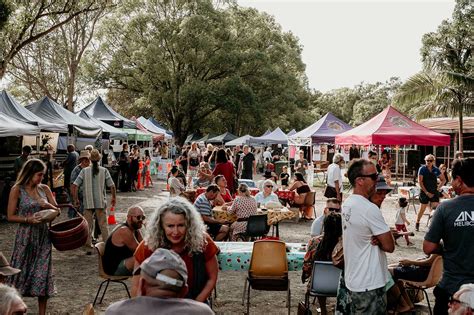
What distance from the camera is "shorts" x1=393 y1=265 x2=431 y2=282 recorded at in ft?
18.8

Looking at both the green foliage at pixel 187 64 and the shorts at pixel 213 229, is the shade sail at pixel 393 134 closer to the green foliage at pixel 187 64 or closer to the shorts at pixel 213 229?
the shorts at pixel 213 229

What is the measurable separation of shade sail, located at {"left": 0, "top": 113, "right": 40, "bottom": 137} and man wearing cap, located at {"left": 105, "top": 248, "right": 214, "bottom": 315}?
1070 centimetres

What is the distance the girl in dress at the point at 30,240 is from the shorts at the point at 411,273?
3490 millimetres

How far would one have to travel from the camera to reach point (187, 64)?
39.3 meters

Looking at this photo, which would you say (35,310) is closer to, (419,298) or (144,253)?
(144,253)

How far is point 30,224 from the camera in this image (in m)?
5.52

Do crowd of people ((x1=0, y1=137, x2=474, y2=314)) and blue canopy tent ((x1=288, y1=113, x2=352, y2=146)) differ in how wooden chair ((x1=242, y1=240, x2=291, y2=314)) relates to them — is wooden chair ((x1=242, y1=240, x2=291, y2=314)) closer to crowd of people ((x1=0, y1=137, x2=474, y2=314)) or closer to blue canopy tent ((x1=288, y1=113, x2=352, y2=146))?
crowd of people ((x1=0, y1=137, x2=474, y2=314))

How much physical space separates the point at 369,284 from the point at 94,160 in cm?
612

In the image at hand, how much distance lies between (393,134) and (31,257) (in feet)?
45.5

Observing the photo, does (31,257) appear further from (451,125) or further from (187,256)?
(451,125)

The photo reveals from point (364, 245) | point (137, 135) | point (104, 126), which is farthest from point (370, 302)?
point (137, 135)

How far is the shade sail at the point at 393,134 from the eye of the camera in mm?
17406

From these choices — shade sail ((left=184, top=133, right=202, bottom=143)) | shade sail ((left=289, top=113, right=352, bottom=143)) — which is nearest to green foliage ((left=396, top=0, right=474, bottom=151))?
shade sail ((left=289, top=113, right=352, bottom=143))

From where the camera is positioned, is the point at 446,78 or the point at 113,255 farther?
the point at 446,78
